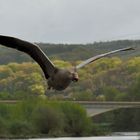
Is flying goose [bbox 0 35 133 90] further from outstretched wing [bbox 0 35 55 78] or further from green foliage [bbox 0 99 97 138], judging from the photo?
green foliage [bbox 0 99 97 138]

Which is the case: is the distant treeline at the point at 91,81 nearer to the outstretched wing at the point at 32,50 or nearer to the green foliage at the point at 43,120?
the green foliage at the point at 43,120

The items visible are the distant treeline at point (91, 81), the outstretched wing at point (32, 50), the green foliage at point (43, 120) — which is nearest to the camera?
the outstretched wing at point (32, 50)

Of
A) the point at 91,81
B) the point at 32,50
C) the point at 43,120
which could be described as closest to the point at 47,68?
the point at 32,50

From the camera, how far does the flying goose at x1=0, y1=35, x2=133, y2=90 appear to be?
11609 mm

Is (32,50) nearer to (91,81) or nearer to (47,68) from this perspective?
(47,68)

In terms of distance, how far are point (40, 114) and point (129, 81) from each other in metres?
67.8

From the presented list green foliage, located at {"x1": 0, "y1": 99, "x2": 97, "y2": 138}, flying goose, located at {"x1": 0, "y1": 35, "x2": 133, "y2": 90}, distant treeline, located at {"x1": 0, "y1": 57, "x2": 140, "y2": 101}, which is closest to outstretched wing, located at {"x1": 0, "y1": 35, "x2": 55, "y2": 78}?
flying goose, located at {"x1": 0, "y1": 35, "x2": 133, "y2": 90}

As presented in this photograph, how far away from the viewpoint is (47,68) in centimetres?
1214

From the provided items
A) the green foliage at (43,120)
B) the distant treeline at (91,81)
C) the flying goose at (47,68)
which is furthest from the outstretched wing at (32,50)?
the distant treeline at (91,81)

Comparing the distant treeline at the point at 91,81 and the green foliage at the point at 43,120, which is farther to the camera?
the distant treeline at the point at 91,81

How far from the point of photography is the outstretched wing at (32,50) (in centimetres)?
1152

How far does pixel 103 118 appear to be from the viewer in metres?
134

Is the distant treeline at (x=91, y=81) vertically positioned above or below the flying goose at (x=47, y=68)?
below

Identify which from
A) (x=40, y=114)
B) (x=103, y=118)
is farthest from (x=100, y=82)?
(x=40, y=114)
